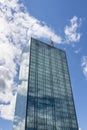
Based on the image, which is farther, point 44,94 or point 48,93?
point 48,93

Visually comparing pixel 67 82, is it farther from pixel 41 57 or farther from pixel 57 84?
pixel 41 57

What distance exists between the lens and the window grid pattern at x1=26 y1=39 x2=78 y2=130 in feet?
266

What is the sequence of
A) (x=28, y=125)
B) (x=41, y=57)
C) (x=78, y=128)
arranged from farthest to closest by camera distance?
(x=41, y=57) < (x=78, y=128) < (x=28, y=125)

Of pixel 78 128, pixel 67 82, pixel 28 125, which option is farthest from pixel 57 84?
pixel 28 125

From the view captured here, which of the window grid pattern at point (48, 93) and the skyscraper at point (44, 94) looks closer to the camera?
the skyscraper at point (44, 94)

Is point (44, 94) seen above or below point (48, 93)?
below

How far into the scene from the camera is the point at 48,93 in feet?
300

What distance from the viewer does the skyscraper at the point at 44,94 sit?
80262mm

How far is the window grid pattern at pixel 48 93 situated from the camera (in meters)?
80.9

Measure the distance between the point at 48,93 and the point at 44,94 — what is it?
276 centimetres

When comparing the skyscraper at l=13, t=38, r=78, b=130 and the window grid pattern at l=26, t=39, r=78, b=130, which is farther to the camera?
the window grid pattern at l=26, t=39, r=78, b=130

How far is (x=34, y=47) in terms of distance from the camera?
10831 centimetres

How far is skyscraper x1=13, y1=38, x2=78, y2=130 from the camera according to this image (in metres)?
80.3

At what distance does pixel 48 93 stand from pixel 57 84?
10271 millimetres
